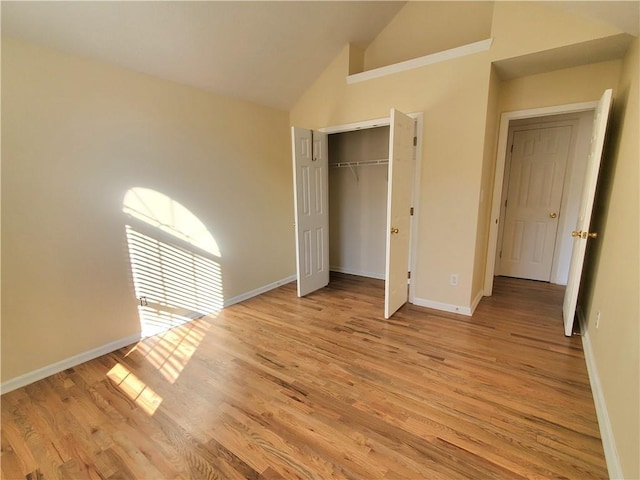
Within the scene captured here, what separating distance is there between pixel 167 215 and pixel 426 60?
291 centimetres

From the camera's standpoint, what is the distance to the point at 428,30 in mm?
3172

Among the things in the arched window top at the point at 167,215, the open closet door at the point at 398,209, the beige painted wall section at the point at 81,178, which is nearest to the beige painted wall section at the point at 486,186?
the open closet door at the point at 398,209

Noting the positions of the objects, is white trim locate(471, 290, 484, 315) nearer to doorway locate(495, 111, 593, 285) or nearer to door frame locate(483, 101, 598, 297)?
door frame locate(483, 101, 598, 297)

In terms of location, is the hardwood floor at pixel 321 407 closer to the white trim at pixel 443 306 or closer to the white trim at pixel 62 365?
the white trim at pixel 62 365

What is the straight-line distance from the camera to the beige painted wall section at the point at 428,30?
295 centimetres

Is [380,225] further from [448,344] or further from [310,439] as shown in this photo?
[310,439]

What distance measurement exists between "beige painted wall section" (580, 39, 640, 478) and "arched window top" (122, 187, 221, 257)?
3.22 metres

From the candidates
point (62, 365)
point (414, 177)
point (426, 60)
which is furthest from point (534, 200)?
point (62, 365)

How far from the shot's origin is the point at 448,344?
8.20 feet

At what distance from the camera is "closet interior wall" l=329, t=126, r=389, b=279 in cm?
412

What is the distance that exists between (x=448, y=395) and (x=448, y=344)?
66 centimetres

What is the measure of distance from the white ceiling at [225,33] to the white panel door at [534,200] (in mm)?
1892

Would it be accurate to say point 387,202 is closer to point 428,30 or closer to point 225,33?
point 428,30

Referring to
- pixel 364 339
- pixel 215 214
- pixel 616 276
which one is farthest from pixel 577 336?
pixel 215 214
